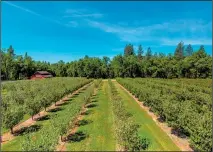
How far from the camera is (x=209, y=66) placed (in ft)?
289

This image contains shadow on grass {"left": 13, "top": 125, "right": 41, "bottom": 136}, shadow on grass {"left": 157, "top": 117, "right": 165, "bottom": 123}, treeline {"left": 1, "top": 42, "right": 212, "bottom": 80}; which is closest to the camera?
shadow on grass {"left": 13, "top": 125, "right": 41, "bottom": 136}

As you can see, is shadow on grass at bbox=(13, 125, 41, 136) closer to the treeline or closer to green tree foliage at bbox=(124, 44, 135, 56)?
the treeline

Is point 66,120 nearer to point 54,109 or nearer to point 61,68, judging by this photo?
point 54,109

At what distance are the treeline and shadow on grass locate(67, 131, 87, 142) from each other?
82.4 m

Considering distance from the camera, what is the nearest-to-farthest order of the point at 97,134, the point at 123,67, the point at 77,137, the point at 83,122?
the point at 77,137, the point at 97,134, the point at 83,122, the point at 123,67

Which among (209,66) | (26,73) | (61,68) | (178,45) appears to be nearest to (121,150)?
(209,66)

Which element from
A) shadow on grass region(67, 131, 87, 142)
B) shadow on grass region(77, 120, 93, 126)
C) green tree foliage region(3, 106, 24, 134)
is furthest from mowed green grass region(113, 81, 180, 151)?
green tree foliage region(3, 106, 24, 134)

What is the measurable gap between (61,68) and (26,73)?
20.4 m

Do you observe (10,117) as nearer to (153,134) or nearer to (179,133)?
(153,134)

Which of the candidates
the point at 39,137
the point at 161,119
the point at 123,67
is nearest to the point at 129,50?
the point at 123,67

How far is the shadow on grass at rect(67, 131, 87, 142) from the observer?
621 inches

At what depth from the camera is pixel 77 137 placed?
643 inches

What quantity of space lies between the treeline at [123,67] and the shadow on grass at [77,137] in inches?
3244

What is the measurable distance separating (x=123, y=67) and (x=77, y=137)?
85.6 meters
